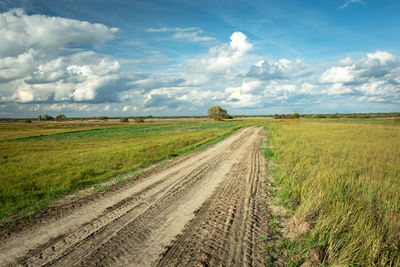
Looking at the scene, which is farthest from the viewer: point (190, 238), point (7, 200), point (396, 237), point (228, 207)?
point (7, 200)

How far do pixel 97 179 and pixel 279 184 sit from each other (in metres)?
8.57

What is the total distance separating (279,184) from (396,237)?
4.21 m

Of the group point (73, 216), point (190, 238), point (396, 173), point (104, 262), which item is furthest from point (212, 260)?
point (396, 173)

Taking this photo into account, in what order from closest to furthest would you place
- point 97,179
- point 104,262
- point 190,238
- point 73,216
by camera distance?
1. point 104,262
2. point 190,238
3. point 73,216
4. point 97,179

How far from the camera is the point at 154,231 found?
15.1ft

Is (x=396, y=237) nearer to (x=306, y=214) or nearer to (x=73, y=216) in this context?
(x=306, y=214)

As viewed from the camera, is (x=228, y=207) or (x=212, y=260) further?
(x=228, y=207)

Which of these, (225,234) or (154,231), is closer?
(225,234)

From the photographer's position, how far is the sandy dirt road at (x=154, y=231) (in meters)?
3.69

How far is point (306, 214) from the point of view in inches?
Result: 198

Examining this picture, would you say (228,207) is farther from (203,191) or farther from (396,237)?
(396,237)

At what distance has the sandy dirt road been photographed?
12.1 ft

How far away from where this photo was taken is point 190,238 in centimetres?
432

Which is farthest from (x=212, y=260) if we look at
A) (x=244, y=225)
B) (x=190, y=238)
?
(x=244, y=225)
